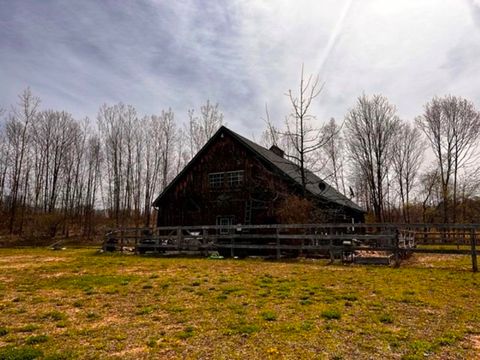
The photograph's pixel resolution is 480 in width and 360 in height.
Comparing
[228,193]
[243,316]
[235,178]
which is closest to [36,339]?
[243,316]

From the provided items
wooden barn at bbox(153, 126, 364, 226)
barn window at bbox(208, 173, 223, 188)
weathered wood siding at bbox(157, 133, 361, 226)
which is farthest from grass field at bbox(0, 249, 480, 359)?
barn window at bbox(208, 173, 223, 188)

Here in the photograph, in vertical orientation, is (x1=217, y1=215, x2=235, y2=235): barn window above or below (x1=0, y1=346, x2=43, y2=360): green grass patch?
above

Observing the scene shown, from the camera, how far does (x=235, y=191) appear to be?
21.1 metres

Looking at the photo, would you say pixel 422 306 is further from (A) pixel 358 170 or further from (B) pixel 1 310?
(A) pixel 358 170

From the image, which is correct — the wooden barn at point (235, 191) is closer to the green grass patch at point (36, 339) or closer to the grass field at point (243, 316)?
the grass field at point (243, 316)

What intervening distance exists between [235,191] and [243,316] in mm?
15394

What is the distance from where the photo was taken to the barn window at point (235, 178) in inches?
835

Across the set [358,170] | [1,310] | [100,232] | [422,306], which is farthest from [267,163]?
[100,232]

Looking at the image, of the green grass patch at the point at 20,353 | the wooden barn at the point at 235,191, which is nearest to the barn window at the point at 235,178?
the wooden barn at the point at 235,191

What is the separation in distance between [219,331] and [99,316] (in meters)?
2.47

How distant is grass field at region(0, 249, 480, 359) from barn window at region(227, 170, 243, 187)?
450 inches

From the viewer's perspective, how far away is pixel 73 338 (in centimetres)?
484

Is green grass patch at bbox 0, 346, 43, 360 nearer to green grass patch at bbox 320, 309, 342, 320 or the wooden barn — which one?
green grass patch at bbox 320, 309, 342, 320

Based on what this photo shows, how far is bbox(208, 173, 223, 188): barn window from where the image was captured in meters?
22.0
